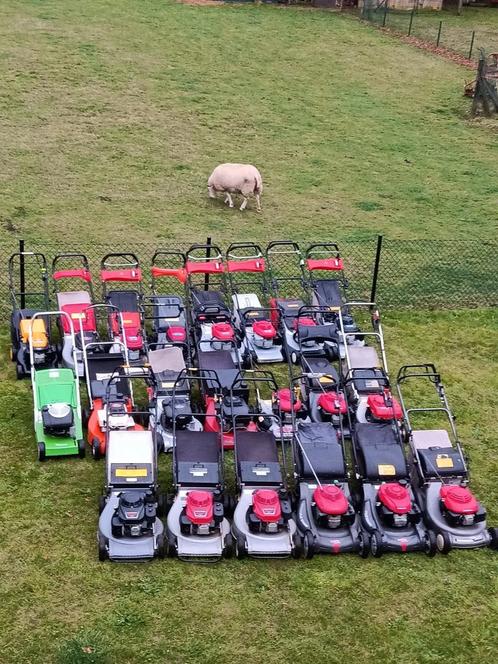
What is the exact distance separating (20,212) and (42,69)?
10.2 metres

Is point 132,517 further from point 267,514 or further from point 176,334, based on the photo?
point 176,334

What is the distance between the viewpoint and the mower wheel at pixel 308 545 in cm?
895

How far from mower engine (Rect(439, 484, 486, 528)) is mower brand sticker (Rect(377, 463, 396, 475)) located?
1.93 feet

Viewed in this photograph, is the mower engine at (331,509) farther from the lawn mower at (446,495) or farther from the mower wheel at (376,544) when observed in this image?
the lawn mower at (446,495)

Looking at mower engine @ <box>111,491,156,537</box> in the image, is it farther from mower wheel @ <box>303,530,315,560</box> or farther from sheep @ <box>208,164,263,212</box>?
sheep @ <box>208,164,263,212</box>

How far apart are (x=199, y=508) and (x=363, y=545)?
163 cm

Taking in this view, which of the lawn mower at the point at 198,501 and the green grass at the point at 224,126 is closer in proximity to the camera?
the lawn mower at the point at 198,501

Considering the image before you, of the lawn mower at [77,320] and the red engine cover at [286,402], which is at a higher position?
the red engine cover at [286,402]

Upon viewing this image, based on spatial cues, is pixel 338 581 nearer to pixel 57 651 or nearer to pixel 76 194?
pixel 57 651

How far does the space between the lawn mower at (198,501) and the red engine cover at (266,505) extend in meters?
0.35

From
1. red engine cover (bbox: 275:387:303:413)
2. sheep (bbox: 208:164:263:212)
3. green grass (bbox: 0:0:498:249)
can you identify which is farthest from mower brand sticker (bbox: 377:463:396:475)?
sheep (bbox: 208:164:263:212)

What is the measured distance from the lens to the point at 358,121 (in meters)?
24.0

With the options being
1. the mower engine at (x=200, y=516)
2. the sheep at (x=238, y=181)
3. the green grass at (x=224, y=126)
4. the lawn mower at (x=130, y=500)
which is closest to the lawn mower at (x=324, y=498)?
the mower engine at (x=200, y=516)

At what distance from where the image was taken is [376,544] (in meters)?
9.06
